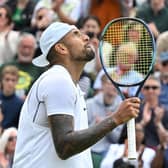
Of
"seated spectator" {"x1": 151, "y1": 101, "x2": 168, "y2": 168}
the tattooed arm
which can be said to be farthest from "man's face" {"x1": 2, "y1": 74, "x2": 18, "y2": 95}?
the tattooed arm

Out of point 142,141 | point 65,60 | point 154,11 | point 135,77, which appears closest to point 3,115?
point 142,141

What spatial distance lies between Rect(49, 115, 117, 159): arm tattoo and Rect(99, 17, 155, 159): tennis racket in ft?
0.88

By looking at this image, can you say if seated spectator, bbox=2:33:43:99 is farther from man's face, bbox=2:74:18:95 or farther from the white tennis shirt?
the white tennis shirt

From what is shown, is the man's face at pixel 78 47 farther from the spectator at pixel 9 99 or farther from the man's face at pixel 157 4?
the man's face at pixel 157 4

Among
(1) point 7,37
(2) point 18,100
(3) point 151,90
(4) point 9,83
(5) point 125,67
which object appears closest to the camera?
(5) point 125,67

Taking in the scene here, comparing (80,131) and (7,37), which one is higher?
(80,131)

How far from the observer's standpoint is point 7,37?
1136 centimetres

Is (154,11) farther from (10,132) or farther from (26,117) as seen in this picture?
(26,117)

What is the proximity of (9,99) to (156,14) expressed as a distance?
2778 mm

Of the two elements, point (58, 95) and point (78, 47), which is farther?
point (78, 47)

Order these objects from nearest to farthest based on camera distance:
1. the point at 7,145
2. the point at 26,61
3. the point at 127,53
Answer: the point at 127,53
the point at 7,145
the point at 26,61

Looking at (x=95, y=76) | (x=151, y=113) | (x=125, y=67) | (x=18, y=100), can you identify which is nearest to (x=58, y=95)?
(x=125, y=67)

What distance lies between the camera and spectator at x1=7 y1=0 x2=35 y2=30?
1200 cm

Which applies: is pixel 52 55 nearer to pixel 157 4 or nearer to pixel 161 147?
pixel 161 147
